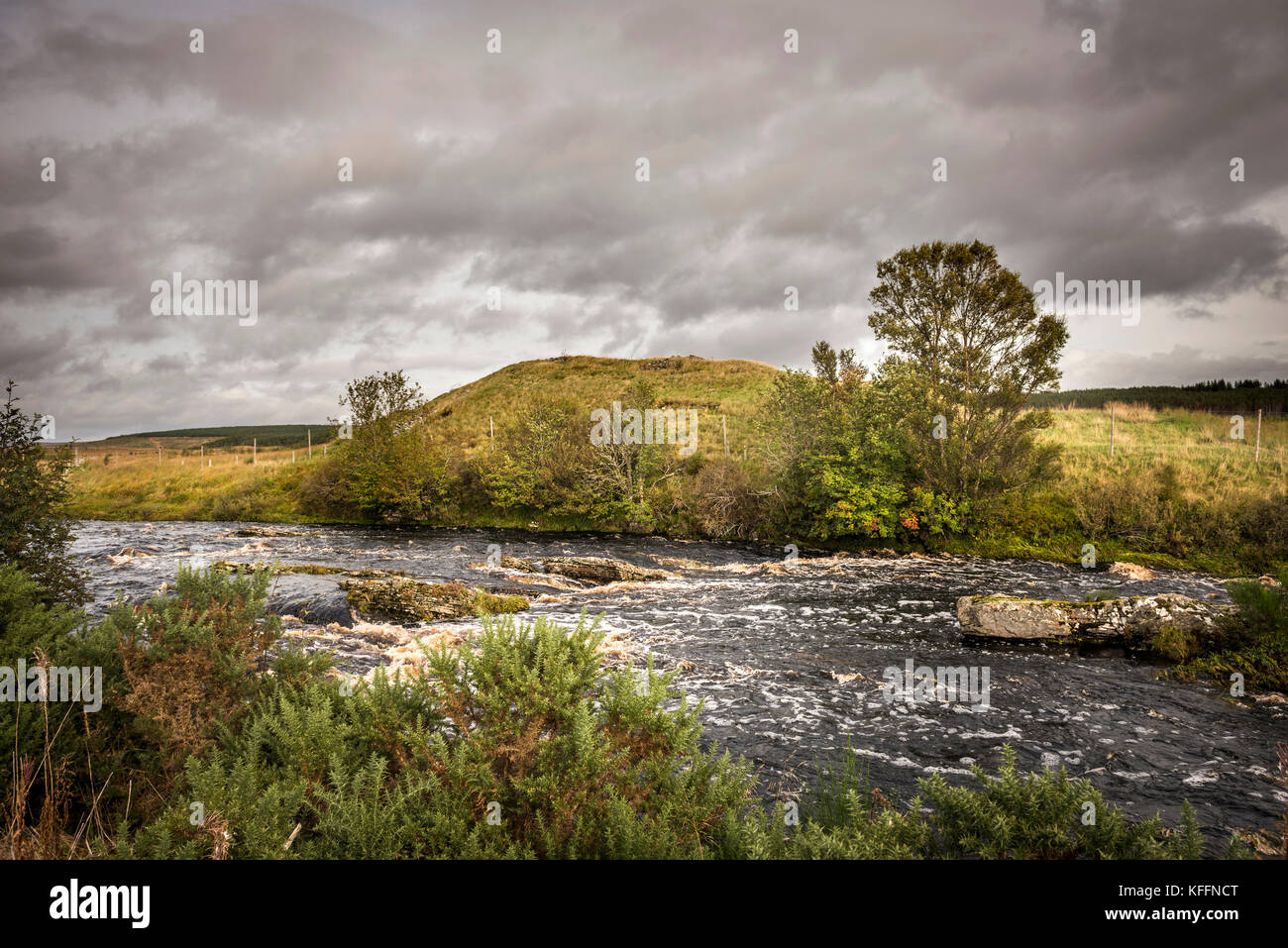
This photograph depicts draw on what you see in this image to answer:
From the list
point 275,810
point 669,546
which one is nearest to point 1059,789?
point 275,810

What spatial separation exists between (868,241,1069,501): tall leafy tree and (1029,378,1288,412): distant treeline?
25835mm

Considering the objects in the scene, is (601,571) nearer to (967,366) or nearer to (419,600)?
(419,600)

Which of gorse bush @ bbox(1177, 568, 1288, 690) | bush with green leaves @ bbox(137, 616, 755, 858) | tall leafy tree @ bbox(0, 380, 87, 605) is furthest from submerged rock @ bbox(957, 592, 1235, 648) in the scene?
tall leafy tree @ bbox(0, 380, 87, 605)

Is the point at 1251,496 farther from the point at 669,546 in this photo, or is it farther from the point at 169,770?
the point at 169,770

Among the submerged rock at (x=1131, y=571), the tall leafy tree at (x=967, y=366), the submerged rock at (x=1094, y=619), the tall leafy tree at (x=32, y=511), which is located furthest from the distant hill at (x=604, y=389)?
the tall leafy tree at (x=32, y=511)

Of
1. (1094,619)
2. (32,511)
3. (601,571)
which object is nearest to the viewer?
(32,511)

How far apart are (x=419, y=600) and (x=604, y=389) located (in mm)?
55008

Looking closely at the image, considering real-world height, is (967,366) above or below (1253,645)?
above

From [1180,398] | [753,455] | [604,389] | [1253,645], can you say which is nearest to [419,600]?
[1253,645]

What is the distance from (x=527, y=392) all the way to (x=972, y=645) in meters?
61.0

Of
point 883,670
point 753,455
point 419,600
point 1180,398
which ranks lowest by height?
point 883,670

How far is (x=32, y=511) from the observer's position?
30.7 feet

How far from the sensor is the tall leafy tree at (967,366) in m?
23.9
